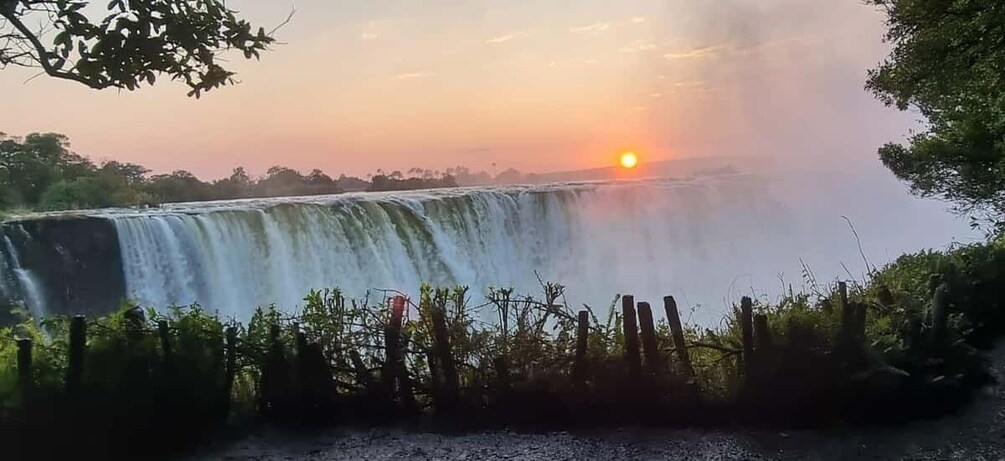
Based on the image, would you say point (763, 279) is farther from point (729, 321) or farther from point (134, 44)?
point (134, 44)

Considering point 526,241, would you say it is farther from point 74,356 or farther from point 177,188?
point 74,356

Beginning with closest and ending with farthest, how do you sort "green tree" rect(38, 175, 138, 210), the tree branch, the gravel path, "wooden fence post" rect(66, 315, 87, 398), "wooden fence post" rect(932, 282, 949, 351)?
the tree branch
the gravel path
"wooden fence post" rect(66, 315, 87, 398)
"wooden fence post" rect(932, 282, 949, 351)
"green tree" rect(38, 175, 138, 210)

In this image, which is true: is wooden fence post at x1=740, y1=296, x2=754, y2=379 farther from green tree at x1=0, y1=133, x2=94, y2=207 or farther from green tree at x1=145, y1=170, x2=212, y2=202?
green tree at x1=145, y1=170, x2=212, y2=202

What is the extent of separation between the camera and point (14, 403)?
14.4 ft

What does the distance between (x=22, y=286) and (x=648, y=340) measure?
8.06 meters

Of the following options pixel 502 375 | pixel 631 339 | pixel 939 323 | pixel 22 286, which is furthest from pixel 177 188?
pixel 939 323

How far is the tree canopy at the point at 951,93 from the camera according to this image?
598 cm

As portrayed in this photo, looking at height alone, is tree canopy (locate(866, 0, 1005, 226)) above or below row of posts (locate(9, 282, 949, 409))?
above

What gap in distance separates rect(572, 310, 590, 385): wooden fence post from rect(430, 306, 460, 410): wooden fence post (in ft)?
2.73

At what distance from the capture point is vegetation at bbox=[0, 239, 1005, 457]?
4.67 meters

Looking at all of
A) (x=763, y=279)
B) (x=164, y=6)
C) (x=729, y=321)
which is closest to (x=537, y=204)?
(x=763, y=279)

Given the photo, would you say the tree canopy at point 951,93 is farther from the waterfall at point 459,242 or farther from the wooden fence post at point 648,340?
the waterfall at point 459,242

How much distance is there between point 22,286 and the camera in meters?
9.08

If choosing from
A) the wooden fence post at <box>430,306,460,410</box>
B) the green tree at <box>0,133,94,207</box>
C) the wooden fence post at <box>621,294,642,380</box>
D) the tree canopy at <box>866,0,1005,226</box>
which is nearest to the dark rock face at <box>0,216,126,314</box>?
the green tree at <box>0,133,94,207</box>
